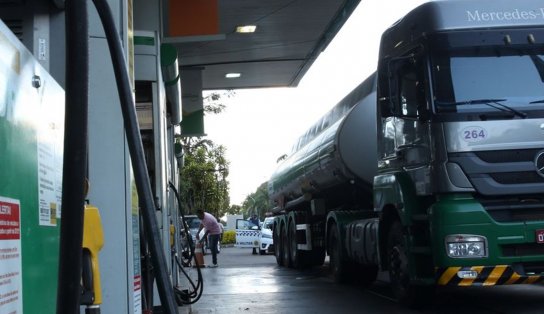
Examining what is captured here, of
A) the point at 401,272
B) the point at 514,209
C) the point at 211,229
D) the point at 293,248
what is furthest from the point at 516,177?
the point at 211,229

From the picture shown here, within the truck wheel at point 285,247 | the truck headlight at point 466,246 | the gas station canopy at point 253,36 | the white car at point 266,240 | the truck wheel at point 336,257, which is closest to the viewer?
the truck headlight at point 466,246

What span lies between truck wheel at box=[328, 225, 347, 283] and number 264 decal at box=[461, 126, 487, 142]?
536 centimetres

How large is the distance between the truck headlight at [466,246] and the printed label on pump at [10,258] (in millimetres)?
6357

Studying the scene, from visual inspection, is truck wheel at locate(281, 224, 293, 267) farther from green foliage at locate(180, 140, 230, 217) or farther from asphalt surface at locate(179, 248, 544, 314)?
green foliage at locate(180, 140, 230, 217)

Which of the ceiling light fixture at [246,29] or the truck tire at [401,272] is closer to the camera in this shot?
the truck tire at [401,272]

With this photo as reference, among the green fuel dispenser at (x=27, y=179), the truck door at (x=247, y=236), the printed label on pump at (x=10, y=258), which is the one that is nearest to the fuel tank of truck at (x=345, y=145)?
the green fuel dispenser at (x=27, y=179)

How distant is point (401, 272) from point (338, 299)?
2.23 m

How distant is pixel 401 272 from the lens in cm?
916

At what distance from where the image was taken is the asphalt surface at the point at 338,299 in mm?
9547

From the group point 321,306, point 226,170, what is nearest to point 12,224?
point 321,306

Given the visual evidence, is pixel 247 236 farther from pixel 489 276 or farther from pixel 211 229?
pixel 489 276

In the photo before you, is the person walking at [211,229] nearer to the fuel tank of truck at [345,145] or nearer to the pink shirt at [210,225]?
the pink shirt at [210,225]

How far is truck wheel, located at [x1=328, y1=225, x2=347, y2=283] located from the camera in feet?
42.8

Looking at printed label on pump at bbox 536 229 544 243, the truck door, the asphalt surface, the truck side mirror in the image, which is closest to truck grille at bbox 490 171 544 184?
printed label on pump at bbox 536 229 544 243
